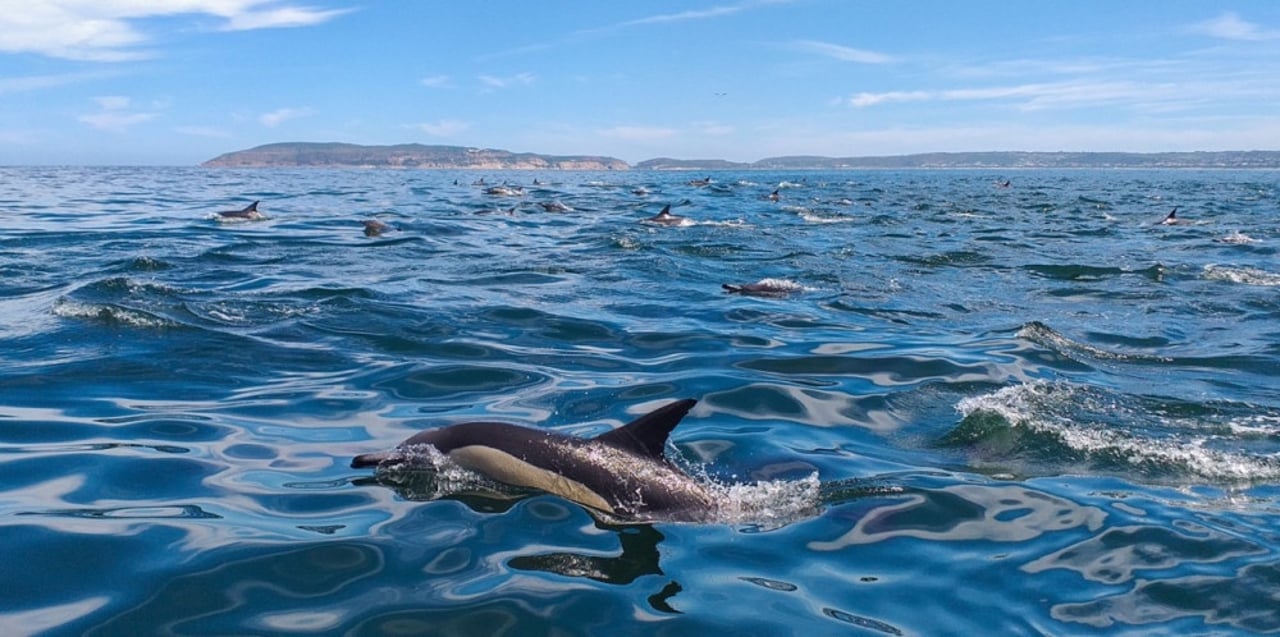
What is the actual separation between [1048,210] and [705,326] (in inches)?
1361

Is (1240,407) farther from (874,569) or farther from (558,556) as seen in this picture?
(558,556)

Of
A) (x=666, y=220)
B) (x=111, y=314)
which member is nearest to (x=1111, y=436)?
(x=111, y=314)

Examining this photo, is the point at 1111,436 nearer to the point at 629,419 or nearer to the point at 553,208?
the point at 629,419

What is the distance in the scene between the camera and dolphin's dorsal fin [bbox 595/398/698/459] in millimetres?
7094

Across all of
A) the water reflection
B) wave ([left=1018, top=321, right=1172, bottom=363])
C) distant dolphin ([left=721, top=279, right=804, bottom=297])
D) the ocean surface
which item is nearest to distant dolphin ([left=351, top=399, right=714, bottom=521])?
the ocean surface

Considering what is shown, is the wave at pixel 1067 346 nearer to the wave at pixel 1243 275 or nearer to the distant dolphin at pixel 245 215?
the wave at pixel 1243 275

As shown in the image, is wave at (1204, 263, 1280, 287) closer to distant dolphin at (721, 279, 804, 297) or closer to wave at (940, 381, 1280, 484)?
distant dolphin at (721, 279, 804, 297)

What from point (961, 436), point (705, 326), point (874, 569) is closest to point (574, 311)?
point (705, 326)

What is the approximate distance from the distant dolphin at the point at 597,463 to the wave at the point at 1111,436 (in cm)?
317

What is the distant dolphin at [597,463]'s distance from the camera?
692 centimetres

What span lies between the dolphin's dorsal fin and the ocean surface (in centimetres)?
63

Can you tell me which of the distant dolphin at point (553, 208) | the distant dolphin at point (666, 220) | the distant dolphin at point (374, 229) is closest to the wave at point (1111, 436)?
the distant dolphin at point (374, 229)

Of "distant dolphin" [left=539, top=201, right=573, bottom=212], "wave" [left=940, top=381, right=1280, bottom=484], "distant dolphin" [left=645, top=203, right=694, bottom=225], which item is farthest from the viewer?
"distant dolphin" [left=539, top=201, right=573, bottom=212]

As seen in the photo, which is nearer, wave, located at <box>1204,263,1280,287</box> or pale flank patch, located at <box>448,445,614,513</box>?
pale flank patch, located at <box>448,445,614,513</box>
